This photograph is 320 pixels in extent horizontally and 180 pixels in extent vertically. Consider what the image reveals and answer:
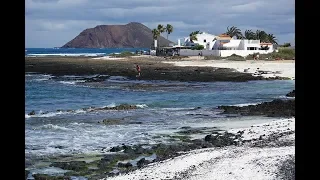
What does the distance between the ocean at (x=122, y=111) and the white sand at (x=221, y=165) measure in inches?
74.3

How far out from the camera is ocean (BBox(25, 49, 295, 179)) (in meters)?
12.1

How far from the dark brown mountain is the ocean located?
7637 centimetres

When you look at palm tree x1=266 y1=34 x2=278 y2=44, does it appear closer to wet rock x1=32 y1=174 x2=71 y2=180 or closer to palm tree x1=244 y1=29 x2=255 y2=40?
palm tree x1=244 y1=29 x2=255 y2=40

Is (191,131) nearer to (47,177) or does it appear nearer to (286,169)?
(47,177)

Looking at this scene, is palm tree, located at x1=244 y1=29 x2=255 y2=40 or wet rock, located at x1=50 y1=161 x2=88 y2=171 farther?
palm tree, located at x1=244 y1=29 x2=255 y2=40

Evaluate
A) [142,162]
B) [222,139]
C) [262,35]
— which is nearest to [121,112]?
[222,139]

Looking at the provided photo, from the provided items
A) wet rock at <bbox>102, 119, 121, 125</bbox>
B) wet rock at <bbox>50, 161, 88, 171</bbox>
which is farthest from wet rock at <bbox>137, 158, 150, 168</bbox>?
wet rock at <bbox>102, 119, 121, 125</bbox>

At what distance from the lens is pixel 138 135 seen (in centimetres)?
1275

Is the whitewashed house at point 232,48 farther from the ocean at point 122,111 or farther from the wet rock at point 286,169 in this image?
the wet rock at point 286,169

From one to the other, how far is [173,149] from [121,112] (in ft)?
26.1

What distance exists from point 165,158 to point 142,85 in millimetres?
19600

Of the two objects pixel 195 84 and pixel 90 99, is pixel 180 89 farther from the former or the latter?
pixel 90 99

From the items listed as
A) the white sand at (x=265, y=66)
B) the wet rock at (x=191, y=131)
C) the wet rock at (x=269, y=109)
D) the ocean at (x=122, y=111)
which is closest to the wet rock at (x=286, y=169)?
the ocean at (x=122, y=111)
